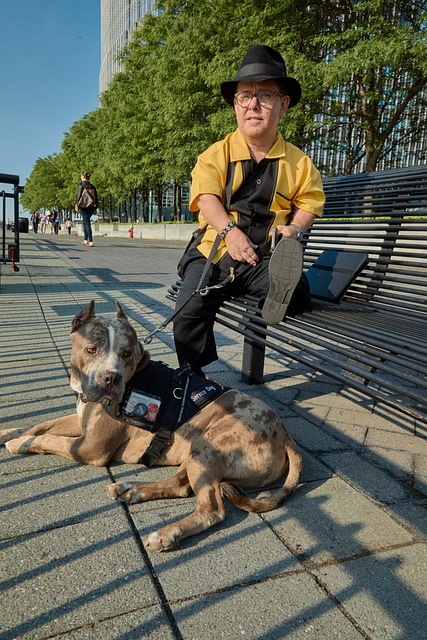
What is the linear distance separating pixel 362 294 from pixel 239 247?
1.42 metres

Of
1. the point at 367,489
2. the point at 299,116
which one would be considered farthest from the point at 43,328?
the point at 299,116

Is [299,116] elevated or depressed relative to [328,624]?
elevated

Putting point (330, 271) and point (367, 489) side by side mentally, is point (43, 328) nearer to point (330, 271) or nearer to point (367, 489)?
point (330, 271)

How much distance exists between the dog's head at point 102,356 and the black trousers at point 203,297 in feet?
2.87

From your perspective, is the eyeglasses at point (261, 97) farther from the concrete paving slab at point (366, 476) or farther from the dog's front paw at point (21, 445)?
the dog's front paw at point (21, 445)

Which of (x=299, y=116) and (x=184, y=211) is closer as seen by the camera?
(x=299, y=116)

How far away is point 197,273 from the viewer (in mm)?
3611

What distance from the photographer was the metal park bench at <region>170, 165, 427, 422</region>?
104 inches

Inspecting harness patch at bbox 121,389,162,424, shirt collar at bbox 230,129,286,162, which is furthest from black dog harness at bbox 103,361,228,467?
shirt collar at bbox 230,129,286,162

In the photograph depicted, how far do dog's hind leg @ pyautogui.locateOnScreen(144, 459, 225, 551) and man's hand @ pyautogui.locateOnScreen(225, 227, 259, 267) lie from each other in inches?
59.4

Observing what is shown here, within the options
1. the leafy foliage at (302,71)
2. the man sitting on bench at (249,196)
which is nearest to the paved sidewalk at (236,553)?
the man sitting on bench at (249,196)

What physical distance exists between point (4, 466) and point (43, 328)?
3.28 metres

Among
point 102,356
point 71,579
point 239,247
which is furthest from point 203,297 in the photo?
point 71,579

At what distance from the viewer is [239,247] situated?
10.7 feet
